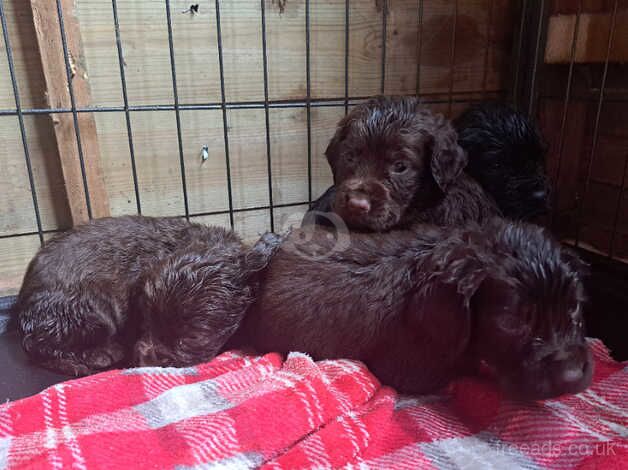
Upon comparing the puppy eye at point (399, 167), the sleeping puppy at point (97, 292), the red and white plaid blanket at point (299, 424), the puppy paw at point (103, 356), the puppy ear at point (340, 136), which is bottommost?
the puppy paw at point (103, 356)

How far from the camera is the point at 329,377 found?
1403mm

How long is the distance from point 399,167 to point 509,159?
57 centimetres

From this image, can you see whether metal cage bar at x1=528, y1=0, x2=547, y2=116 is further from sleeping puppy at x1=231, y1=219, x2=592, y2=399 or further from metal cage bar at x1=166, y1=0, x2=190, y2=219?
metal cage bar at x1=166, y1=0, x2=190, y2=219

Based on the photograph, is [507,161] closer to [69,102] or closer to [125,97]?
[125,97]

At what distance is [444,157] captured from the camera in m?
1.90

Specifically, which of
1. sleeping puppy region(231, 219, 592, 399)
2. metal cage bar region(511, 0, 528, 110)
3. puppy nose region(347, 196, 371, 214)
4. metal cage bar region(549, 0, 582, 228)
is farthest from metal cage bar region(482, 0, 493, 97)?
sleeping puppy region(231, 219, 592, 399)

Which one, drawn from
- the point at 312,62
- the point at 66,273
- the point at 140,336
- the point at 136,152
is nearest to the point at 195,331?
the point at 140,336

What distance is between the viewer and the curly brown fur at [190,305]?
5.26 feet

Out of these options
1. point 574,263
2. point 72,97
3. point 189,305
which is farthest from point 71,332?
point 574,263

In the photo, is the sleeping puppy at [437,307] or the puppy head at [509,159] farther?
the puppy head at [509,159]

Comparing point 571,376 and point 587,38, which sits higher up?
point 587,38

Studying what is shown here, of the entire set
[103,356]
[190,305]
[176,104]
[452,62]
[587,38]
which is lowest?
[103,356]

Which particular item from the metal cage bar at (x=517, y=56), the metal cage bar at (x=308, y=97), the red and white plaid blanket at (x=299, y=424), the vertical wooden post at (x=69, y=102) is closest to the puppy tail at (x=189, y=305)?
the red and white plaid blanket at (x=299, y=424)

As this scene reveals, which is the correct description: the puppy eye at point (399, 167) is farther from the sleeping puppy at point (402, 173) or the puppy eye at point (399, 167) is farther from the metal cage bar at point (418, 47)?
the metal cage bar at point (418, 47)
